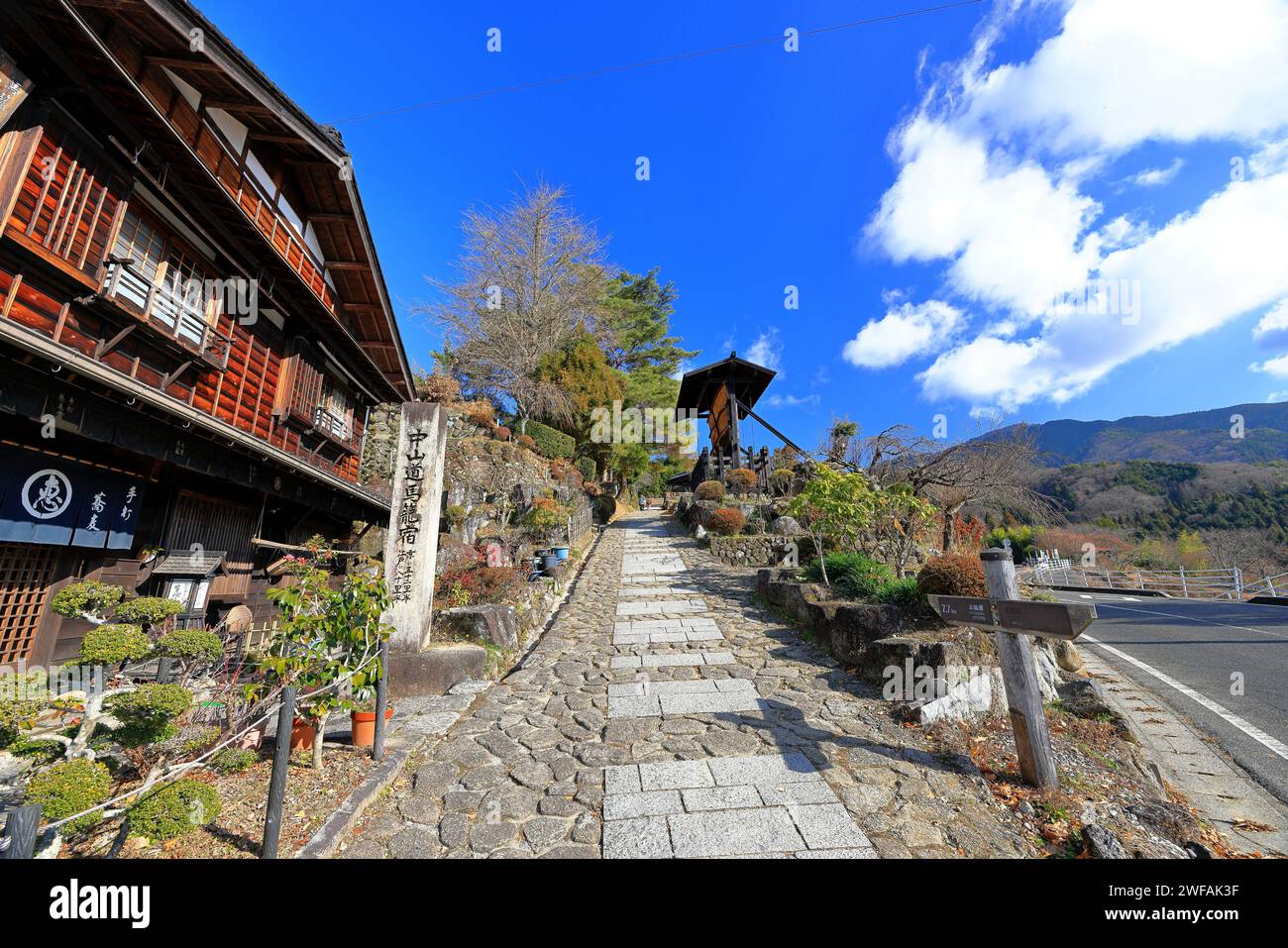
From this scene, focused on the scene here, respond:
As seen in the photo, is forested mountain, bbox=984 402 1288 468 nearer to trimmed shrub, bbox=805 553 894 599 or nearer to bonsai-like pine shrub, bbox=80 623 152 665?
trimmed shrub, bbox=805 553 894 599

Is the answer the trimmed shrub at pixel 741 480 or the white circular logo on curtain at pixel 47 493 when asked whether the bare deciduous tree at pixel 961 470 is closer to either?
the trimmed shrub at pixel 741 480

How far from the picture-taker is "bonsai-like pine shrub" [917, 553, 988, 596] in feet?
19.7

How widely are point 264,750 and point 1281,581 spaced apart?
35690 mm

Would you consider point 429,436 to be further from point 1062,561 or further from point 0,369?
point 1062,561

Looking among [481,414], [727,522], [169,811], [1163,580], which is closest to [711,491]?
[727,522]

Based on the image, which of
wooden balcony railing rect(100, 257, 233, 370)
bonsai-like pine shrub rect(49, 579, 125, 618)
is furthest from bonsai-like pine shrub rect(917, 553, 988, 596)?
wooden balcony railing rect(100, 257, 233, 370)

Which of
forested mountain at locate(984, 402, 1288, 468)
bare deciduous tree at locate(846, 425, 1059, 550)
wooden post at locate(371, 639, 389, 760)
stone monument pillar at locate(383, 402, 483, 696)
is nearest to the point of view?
wooden post at locate(371, 639, 389, 760)

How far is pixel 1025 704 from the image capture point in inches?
143

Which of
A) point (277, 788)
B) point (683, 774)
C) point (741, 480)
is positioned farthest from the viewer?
point (741, 480)

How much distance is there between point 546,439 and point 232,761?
18941 mm

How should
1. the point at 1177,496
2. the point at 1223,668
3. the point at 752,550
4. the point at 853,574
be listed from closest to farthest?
the point at 1223,668 → the point at 853,574 → the point at 752,550 → the point at 1177,496

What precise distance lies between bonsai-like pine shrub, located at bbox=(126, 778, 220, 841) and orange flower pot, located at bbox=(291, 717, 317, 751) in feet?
4.74

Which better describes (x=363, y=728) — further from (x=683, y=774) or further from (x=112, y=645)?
(x=683, y=774)

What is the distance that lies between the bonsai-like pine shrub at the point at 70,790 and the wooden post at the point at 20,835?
0.52 metres
